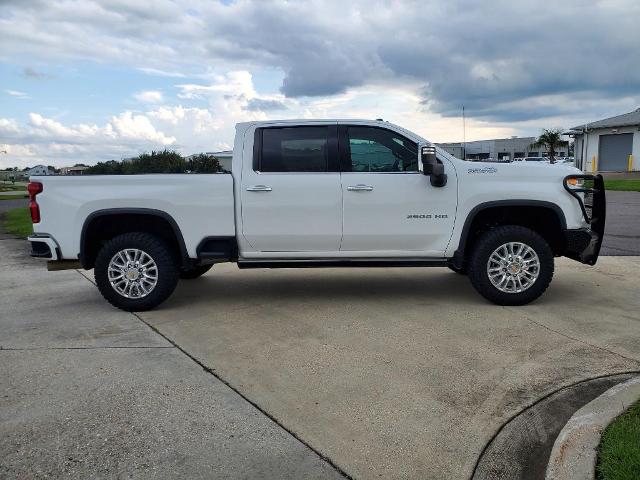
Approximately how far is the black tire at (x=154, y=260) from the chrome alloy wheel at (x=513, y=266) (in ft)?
11.0

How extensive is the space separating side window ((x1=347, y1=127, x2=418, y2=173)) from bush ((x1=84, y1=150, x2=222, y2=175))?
4.92 feet

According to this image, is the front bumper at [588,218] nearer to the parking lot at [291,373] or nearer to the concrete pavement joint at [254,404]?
the parking lot at [291,373]

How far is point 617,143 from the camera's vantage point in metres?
41.6

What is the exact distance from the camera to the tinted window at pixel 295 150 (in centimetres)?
596

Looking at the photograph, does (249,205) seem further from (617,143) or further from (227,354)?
(617,143)

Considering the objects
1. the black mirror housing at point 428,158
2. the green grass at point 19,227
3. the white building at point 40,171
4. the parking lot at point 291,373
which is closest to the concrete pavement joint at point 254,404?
the parking lot at point 291,373

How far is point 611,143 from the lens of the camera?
4209cm

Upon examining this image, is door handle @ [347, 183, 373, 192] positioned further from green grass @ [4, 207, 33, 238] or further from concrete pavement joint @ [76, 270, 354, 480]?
green grass @ [4, 207, 33, 238]

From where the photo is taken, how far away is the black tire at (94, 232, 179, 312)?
589 centimetres

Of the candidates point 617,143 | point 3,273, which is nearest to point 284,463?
point 3,273

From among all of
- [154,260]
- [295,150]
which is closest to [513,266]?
[295,150]

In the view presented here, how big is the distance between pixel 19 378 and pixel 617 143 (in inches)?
1782

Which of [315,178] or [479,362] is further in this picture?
[315,178]

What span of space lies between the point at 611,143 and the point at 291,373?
146 feet
